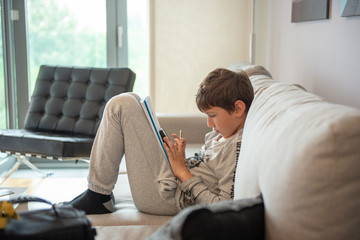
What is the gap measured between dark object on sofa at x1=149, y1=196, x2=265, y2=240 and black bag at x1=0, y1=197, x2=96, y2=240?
17cm

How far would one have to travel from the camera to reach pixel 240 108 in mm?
1631

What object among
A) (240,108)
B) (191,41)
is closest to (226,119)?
(240,108)

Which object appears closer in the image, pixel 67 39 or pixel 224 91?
pixel 224 91

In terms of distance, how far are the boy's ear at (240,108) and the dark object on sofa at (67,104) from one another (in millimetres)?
1542

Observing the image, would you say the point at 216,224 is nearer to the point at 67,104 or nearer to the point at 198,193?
the point at 198,193

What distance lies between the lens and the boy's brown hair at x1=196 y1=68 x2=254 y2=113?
1606 millimetres

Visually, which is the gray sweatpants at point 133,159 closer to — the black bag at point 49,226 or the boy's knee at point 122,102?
the boy's knee at point 122,102

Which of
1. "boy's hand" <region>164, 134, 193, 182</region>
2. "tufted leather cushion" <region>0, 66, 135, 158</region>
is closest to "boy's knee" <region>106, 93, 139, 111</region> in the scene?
"boy's hand" <region>164, 134, 193, 182</region>

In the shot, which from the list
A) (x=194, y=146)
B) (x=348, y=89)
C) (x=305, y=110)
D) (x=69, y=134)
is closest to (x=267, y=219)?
(x=305, y=110)

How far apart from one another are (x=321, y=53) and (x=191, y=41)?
1.78 m

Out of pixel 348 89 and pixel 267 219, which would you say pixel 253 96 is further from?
pixel 267 219

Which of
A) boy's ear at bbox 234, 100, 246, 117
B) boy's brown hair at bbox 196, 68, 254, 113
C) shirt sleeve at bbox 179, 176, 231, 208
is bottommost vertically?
shirt sleeve at bbox 179, 176, 231, 208

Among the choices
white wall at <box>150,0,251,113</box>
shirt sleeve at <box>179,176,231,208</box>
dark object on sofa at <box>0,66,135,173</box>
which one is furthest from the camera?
white wall at <box>150,0,251,113</box>

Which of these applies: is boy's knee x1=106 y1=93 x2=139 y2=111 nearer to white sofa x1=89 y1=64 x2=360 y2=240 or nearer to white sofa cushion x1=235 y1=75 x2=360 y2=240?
white sofa x1=89 y1=64 x2=360 y2=240
